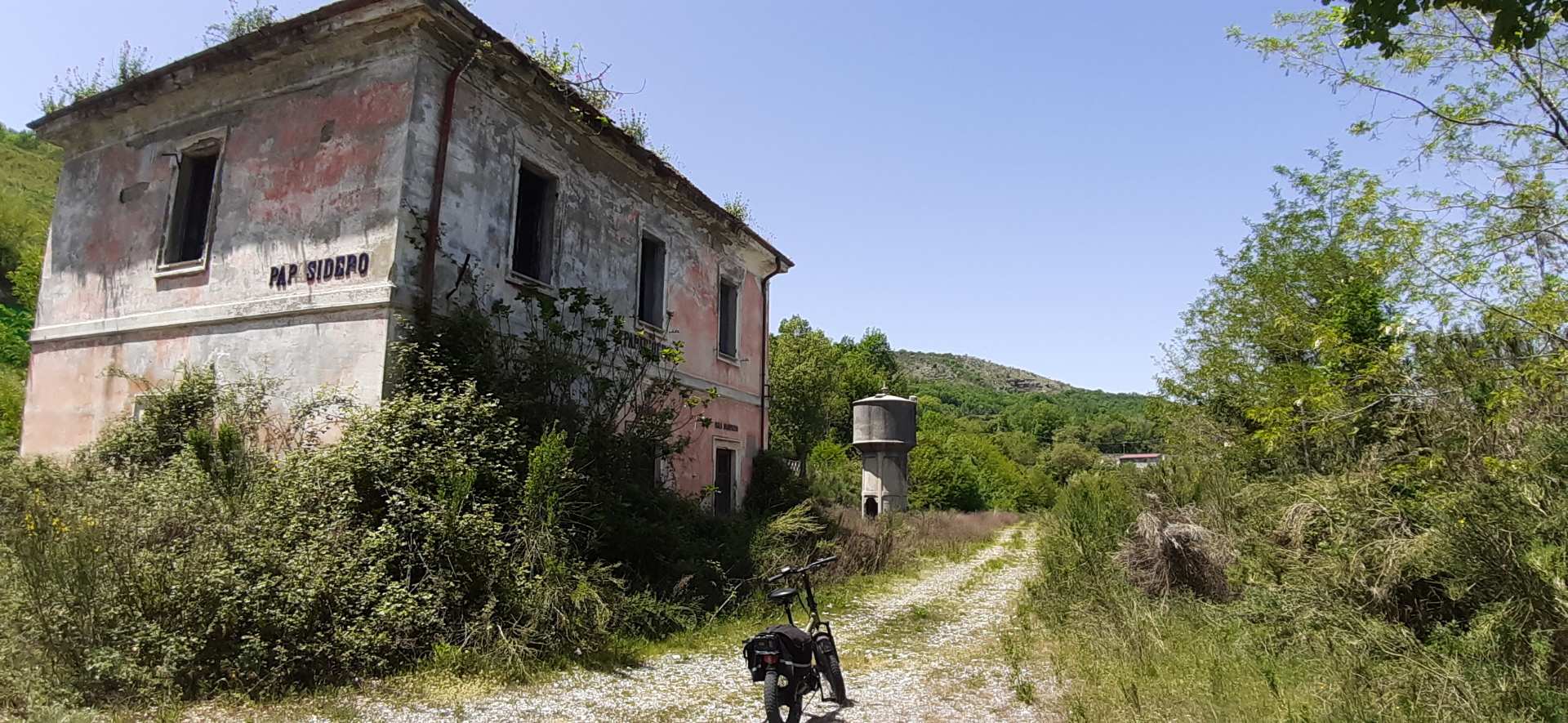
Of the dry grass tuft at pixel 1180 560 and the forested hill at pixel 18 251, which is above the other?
the forested hill at pixel 18 251

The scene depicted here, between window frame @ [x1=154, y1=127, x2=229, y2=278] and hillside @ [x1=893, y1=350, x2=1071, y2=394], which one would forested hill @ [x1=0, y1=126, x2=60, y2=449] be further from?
hillside @ [x1=893, y1=350, x2=1071, y2=394]

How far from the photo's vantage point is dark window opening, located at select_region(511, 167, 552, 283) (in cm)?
1019

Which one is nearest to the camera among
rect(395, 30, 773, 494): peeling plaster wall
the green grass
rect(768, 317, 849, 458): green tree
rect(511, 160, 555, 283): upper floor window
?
the green grass

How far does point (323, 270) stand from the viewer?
8.41m

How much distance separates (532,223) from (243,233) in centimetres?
325

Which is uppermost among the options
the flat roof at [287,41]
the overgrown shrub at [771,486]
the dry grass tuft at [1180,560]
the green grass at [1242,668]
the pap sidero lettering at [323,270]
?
the flat roof at [287,41]

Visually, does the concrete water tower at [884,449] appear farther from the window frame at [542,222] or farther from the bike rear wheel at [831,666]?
the bike rear wheel at [831,666]

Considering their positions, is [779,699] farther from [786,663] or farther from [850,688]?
[850,688]

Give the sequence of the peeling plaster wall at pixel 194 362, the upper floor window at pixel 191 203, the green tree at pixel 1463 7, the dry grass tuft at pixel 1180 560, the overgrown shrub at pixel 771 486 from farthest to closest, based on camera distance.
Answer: the overgrown shrub at pixel 771 486 → the upper floor window at pixel 191 203 → the dry grass tuft at pixel 1180 560 → the peeling plaster wall at pixel 194 362 → the green tree at pixel 1463 7

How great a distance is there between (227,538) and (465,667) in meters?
2.02

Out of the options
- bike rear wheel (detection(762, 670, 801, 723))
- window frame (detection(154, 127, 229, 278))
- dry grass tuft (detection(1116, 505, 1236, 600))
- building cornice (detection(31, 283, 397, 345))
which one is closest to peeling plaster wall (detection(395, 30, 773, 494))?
building cornice (detection(31, 283, 397, 345))

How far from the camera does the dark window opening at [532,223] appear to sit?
10188 millimetres

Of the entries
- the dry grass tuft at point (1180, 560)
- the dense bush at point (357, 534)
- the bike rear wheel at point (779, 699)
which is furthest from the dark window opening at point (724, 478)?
the bike rear wheel at point (779, 699)

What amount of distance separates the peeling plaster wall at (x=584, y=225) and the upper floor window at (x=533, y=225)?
0.13 metres
